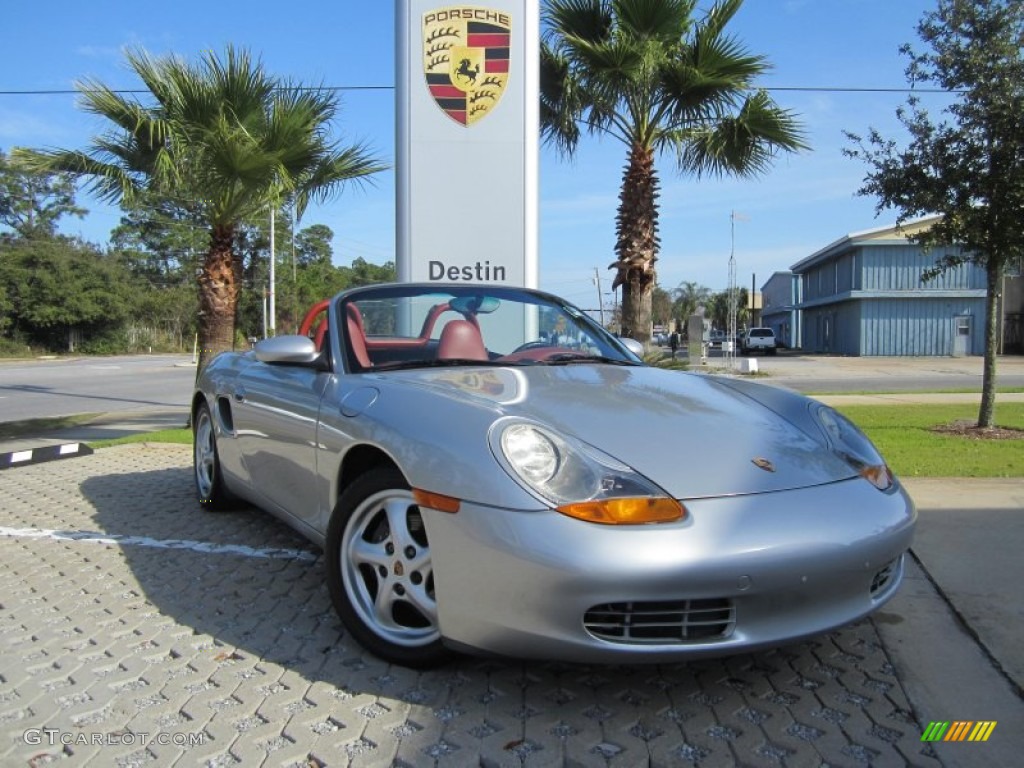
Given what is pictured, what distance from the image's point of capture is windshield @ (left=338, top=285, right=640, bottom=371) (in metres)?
3.45

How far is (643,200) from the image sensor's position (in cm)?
1051

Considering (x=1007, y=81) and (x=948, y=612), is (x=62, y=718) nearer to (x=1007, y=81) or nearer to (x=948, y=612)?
(x=948, y=612)

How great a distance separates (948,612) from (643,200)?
813cm

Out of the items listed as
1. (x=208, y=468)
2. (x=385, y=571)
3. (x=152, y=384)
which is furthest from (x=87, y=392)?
(x=385, y=571)

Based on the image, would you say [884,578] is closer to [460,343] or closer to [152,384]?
[460,343]

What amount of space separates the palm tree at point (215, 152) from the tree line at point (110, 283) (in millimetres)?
22123

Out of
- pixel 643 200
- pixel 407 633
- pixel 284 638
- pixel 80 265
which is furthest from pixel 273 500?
pixel 80 265

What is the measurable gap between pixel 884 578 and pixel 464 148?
628 cm

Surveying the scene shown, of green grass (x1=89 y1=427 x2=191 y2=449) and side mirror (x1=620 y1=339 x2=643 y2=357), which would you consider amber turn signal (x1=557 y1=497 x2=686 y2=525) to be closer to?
side mirror (x1=620 y1=339 x2=643 y2=357)

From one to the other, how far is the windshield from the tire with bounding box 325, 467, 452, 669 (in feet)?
2.40

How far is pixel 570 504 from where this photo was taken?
2168 millimetres

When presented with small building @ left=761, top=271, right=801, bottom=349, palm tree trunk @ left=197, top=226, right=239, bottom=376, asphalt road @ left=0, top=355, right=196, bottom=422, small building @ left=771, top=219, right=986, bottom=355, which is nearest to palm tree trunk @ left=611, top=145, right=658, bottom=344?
palm tree trunk @ left=197, top=226, right=239, bottom=376

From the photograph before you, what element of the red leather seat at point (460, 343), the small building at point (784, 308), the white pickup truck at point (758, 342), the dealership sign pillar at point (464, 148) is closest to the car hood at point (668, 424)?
the red leather seat at point (460, 343)

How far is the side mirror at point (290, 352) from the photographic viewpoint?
3.35 meters
